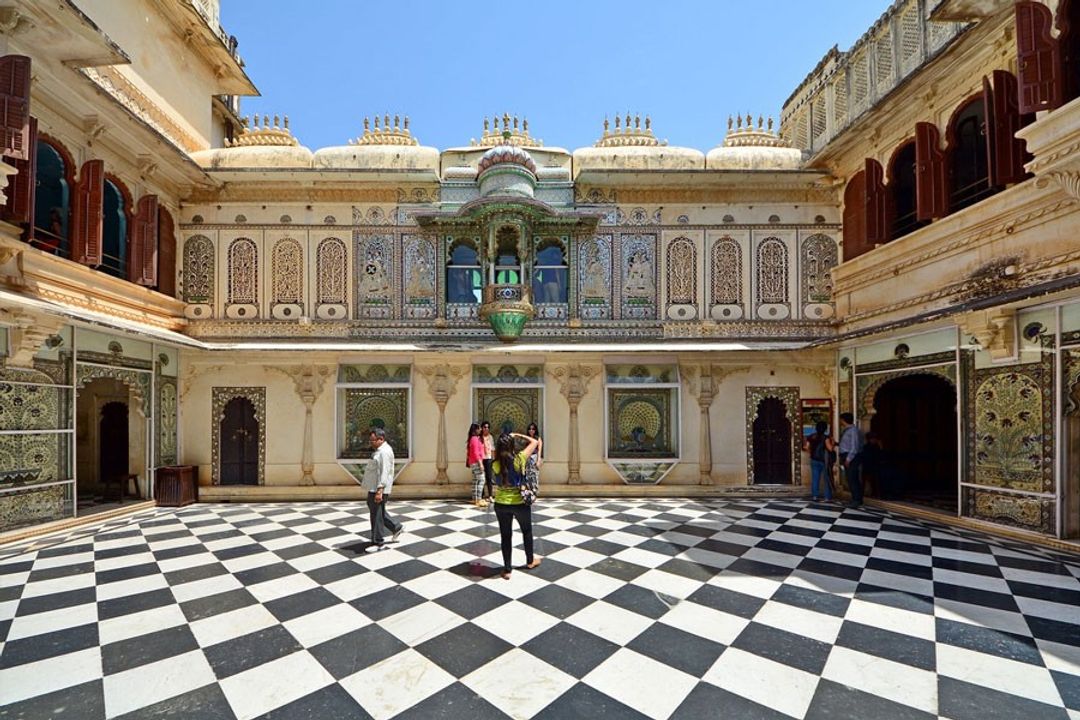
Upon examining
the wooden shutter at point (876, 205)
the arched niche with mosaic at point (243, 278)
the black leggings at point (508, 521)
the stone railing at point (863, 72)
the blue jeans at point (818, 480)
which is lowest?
the blue jeans at point (818, 480)

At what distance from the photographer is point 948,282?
6879 mm

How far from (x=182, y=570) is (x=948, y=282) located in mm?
10955

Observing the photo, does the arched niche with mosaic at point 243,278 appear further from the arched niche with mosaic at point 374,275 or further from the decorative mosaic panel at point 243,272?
the arched niche with mosaic at point 374,275

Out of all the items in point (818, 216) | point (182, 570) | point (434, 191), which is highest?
point (434, 191)

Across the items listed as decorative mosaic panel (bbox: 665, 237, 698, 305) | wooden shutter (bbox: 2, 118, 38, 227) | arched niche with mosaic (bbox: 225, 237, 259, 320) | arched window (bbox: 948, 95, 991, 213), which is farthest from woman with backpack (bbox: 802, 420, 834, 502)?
wooden shutter (bbox: 2, 118, 38, 227)

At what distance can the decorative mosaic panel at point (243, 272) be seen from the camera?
30.3 ft

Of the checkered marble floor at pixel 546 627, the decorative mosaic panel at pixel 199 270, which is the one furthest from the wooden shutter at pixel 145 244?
the checkered marble floor at pixel 546 627

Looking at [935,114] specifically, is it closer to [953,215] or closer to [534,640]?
[953,215]

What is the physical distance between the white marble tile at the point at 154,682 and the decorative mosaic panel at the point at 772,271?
32.4 feet

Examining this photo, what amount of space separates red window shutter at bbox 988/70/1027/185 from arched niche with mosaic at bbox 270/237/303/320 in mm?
11544

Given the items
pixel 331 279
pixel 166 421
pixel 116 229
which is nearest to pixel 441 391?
pixel 331 279

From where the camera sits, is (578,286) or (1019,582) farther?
(578,286)

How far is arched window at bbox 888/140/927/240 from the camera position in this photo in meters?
7.88

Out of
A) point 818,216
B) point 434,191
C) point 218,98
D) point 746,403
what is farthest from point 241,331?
point 818,216
